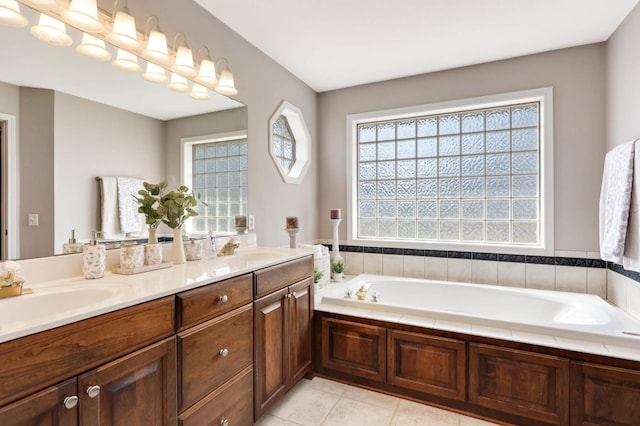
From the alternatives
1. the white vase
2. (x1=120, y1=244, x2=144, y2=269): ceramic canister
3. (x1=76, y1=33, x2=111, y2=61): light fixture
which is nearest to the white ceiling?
(x1=76, y1=33, x2=111, y2=61): light fixture

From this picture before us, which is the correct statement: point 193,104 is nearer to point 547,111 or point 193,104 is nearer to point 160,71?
point 160,71

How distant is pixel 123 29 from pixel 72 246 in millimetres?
1014

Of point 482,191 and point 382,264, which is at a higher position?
point 482,191

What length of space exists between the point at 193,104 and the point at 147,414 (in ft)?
5.44

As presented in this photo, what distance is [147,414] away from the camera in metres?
1.15

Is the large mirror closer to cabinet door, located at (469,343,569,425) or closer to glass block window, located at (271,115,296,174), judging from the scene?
glass block window, located at (271,115,296,174)

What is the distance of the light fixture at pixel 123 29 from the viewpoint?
1.46 m

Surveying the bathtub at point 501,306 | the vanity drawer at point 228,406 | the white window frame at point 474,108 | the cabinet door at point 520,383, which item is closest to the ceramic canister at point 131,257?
the vanity drawer at point 228,406

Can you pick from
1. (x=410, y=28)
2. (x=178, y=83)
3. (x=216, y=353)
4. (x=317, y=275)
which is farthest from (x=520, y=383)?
(x=178, y=83)

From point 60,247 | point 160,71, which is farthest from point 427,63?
point 60,247

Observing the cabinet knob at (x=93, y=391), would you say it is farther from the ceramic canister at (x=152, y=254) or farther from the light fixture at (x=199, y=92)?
the light fixture at (x=199, y=92)

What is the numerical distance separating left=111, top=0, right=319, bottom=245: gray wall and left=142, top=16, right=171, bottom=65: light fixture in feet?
0.23

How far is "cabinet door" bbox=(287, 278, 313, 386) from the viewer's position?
2.05m

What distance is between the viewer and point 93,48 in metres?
1.48
